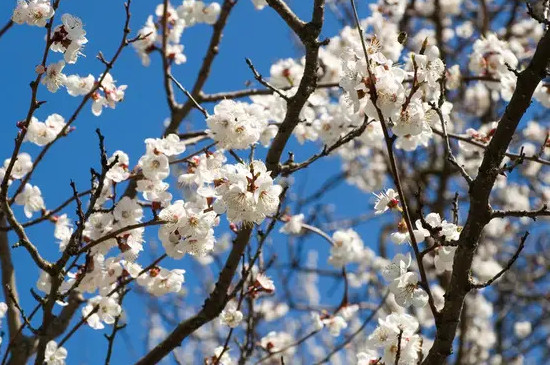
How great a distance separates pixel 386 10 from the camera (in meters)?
5.05

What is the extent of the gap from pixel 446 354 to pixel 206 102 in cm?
232

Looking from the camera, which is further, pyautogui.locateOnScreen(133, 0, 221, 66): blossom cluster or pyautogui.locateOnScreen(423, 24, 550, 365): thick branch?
pyautogui.locateOnScreen(133, 0, 221, 66): blossom cluster

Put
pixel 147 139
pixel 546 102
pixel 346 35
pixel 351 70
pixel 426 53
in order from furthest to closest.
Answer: pixel 346 35, pixel 546 102, pixel 147 139, pixel 426 53, pixel 351 70

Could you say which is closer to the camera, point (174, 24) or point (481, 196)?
point (481, 196)

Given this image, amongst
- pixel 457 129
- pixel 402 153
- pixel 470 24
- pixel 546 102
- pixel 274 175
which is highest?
pixel 470 24

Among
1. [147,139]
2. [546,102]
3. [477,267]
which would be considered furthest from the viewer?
[477,267]

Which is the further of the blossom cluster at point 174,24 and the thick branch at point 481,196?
the blossom cluster at point 174,24

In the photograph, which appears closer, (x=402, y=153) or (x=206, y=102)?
(x=206, y=102)

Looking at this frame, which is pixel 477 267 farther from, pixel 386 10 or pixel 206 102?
pixel 206 102

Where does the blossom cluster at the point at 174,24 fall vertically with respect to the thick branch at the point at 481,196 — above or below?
above

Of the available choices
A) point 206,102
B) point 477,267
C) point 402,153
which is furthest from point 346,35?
point 477,267

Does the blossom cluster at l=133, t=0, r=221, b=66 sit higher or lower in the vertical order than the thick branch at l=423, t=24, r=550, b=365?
higher

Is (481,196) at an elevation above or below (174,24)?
below

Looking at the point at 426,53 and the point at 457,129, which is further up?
the point at 457,129
